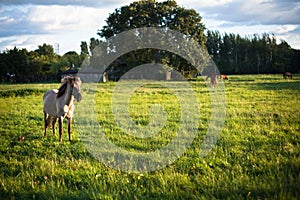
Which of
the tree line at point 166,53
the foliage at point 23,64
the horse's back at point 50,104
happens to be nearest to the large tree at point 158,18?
the tree line at point 166,53

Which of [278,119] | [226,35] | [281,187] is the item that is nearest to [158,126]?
[278,119]

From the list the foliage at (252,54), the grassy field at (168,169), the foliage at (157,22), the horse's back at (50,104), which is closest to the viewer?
the grassy field at (168,169)

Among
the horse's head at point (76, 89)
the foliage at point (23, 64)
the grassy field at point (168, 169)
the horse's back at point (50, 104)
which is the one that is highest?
the foliage at point (23, 64)

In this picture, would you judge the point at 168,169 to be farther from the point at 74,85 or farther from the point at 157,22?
the point at 157,22

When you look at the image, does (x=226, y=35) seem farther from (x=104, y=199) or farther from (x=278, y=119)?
(x=104, y=199)

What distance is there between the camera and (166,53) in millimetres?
40781

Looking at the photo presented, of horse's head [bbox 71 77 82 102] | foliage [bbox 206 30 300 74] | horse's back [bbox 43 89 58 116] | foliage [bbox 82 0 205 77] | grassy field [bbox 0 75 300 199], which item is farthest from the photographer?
foliage [bbox 206 30 300 74]

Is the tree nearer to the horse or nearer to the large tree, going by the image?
the large tree

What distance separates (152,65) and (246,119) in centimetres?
2987

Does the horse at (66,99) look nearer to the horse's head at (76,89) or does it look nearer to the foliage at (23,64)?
the horse's head at (76,89)

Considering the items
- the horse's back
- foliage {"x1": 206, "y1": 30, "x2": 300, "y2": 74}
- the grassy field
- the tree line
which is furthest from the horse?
foliage {"x1": 206, "y1": 30, "x2": 300, "y2": 74}

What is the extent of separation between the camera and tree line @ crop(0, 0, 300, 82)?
41.2m

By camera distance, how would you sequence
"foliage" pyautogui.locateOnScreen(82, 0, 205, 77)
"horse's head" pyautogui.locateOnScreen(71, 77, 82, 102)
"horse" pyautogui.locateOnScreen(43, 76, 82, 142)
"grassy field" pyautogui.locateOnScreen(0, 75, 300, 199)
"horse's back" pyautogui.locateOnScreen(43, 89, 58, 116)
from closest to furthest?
"grassy field" pyautogui.locateOnScreen(0, 75, 300, 199)
"horse's head" pyautogui.locateOnScreen(71, 77, 82, 102)
"horse" pyautogui.locateOnScreen(43, 76, 82, 142)
"horse's back" pyautogui.locateOnScreen(43, 89, 58, 116)
"foliage" pyautogui.locateOnScreen(82, 0, 205, 77)

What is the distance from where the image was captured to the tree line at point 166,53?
41.2 metres
